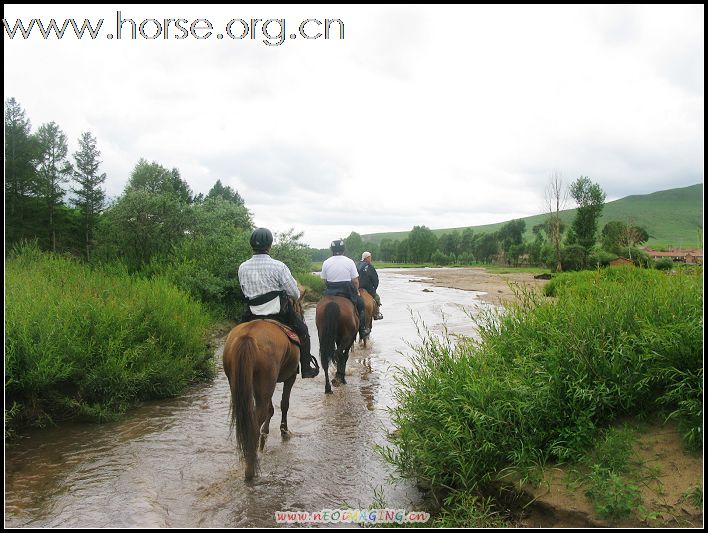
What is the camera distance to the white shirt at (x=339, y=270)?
9953mm

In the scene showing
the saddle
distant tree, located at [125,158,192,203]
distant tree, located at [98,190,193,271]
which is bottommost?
the saddle

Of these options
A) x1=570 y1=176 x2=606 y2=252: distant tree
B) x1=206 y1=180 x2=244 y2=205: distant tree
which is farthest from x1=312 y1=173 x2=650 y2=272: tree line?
x1=206 y1=180 x2=244 y2=205: distant tree

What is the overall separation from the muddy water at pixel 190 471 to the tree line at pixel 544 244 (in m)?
4.09

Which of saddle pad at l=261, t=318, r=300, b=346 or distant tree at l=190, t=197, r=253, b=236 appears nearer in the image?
saddle pad at l=261, t=318, r=300, b=346

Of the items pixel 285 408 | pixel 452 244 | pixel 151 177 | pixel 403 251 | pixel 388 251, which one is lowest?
pixel 285 408

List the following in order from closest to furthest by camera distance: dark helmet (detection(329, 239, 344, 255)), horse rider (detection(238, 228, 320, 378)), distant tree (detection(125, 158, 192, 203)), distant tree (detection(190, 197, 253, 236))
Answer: horse rider (detection(238, 228, 320, 378)), dark helmet (detection(329, 239, 344, 255)), distant tree (detection(190, 197, 253, 236)), distant tree (detection(125, 158, 192, 203))

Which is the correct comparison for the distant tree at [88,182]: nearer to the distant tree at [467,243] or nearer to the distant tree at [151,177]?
the distant tree at [151,177]

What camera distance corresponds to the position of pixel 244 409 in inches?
201

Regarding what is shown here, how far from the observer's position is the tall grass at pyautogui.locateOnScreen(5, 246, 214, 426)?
21.6ft

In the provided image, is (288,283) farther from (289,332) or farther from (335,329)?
(335,329)

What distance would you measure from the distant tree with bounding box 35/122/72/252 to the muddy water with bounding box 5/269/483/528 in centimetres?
3949

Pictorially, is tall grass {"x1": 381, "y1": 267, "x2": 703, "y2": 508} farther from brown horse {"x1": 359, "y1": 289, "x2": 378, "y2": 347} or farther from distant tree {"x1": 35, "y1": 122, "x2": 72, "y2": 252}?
distant tree {"x1": 35, "y1": 122, "x2": 72, "y2": 252}

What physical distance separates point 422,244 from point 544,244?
65971mm

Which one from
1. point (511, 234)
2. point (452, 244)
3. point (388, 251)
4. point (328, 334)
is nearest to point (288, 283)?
point (328, 334)
